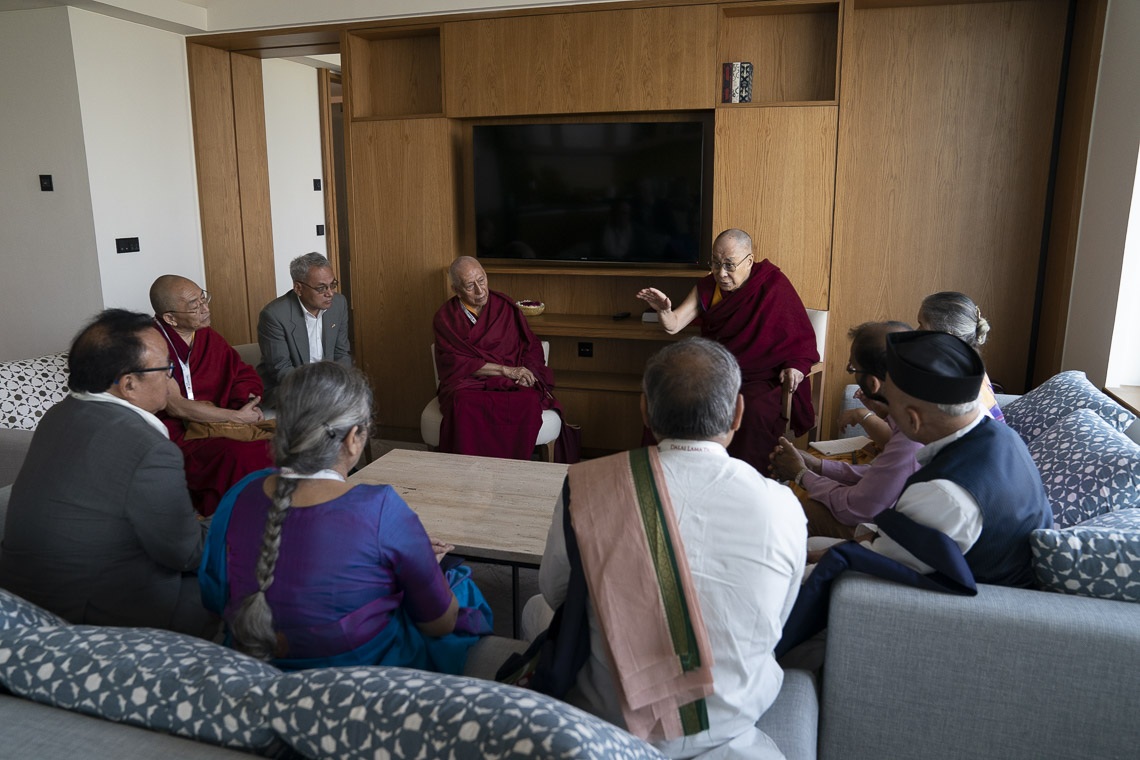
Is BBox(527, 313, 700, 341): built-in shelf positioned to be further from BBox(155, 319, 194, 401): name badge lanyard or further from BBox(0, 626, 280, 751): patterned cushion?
BBox(0, 626, 280, 751): patterned cushion

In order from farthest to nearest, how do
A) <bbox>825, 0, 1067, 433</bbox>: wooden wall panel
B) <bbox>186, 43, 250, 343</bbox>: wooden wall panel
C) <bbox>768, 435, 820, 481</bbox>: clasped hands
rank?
<bbox>186, 43, 250, 343</bbox>: wooden wall panel → <bbox>825, 0, 1067, 433</bbox>: wooden wall panel → <bbox>768, 435, 820, 481</bbox>: clasped hands

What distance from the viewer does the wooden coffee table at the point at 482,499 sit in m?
2.30

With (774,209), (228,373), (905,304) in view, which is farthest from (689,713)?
(905,304)

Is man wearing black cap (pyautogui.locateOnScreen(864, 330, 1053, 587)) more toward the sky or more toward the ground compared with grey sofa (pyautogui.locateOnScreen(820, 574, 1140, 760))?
more toward the sky

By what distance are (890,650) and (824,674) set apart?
0.47ft

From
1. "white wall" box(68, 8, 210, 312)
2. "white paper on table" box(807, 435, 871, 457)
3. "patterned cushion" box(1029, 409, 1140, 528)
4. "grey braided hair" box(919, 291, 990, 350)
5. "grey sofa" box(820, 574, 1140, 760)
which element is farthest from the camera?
"white wall" box(68, 8, 210, 312)

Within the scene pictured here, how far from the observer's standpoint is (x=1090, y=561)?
→ 5.36ft

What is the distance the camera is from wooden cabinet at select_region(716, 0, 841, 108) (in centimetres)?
413

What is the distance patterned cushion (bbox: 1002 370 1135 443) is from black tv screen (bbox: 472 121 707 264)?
191 cm

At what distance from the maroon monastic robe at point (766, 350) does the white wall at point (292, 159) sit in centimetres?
323

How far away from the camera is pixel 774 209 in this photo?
4090mm

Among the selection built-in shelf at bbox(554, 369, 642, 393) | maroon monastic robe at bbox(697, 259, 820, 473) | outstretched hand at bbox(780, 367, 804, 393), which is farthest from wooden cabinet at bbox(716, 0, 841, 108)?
built-in shelf at bbox(554, 369, 642, 393)

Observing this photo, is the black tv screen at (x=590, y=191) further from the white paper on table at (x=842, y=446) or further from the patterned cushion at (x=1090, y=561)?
the patterned cushion at (x=1090, y=561)

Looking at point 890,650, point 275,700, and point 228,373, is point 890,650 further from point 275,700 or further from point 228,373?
point 228,373
